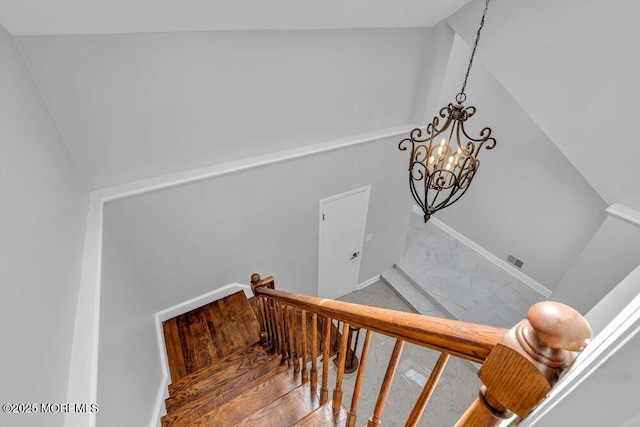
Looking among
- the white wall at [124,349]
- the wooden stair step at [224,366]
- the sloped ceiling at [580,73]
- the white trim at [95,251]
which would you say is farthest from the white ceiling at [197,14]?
the wooden stair step at [224,366]

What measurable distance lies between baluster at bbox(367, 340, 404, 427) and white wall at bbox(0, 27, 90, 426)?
1.11m

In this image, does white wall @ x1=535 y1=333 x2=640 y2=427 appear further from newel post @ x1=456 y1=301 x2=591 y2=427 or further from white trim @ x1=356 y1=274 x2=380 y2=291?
white trim @ x1=356 y1=274 x2=380 y2=291

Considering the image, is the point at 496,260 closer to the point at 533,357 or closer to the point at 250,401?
the point at 250,401

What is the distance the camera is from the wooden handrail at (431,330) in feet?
2.09

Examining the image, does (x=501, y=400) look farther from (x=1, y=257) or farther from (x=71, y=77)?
(x=71, y=77)

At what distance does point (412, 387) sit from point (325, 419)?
270cm

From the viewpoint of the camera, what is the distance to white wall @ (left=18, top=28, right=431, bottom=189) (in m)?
2.03

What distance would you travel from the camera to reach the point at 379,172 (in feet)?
12.9

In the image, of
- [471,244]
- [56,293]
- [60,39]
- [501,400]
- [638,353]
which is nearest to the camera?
[638,353]

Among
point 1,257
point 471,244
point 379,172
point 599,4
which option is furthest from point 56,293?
point 471,244

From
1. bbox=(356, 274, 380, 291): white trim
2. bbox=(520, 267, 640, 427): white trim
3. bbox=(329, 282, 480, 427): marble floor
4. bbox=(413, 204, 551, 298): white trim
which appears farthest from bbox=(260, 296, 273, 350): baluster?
bbox=(413, 204, 551, 298): white trim

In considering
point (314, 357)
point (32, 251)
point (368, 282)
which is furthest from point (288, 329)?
point (368, 282)

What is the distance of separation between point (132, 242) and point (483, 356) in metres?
2.91

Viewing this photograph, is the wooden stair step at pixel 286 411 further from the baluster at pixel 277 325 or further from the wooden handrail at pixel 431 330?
the wooden handrail at pixel 431 330
